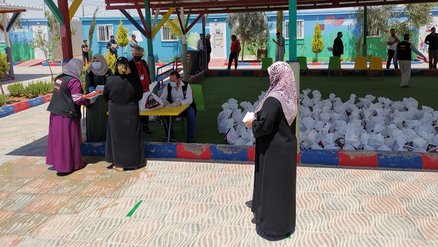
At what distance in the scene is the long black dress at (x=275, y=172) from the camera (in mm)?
3791

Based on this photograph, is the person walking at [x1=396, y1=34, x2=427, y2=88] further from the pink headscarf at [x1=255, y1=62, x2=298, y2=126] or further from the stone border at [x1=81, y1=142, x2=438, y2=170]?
the pink headscarf at [x1=255, y1=62, x2=298, y2=126]

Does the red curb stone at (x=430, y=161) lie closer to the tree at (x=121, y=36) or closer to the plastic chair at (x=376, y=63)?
the plastic chair at (x=376, y=63)

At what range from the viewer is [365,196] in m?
4.92

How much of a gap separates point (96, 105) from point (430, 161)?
4.73 m

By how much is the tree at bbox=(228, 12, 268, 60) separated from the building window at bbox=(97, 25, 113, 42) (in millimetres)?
8313

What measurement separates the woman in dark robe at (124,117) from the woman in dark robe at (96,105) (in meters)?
1.05

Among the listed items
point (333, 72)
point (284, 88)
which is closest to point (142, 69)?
point (284, 88)

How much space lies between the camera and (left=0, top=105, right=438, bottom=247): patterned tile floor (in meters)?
4.07

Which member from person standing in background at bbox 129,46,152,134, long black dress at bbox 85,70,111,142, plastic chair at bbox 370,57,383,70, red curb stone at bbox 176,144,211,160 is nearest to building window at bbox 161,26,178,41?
plastic chair at bbox 370,57,383,70

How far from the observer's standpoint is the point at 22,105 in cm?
1176

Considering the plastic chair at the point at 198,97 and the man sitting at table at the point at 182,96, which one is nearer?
the man sitting at table at the point at 182,96

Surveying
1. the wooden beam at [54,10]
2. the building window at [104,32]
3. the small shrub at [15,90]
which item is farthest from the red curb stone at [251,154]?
the building window at [104,32]

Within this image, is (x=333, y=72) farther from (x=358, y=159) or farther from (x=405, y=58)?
(x=358, y=159)

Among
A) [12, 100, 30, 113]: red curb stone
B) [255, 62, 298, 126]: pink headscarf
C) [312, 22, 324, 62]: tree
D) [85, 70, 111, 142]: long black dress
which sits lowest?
[12, 100, 30, 113]: red curb stone
